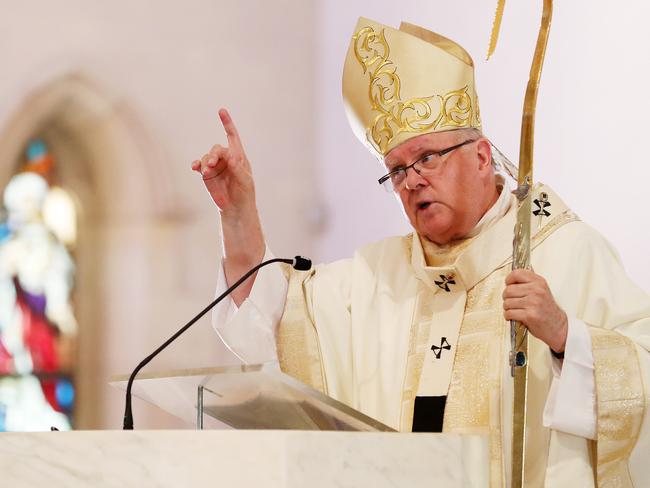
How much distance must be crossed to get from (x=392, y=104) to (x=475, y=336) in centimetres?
86

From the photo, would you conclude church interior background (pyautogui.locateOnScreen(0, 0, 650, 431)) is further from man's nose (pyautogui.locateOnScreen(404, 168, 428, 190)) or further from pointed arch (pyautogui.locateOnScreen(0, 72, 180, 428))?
man's nose (pyautogui.locateOnScreen(404, 168, 428, 190))

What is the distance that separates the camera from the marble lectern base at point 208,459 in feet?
6.90

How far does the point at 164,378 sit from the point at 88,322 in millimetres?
5298

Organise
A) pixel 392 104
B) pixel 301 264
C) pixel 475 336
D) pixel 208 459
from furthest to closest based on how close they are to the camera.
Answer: pixel 392 104 < pixel 475 336 < pixel 301 264 < pixel 208 459

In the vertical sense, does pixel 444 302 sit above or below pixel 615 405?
above

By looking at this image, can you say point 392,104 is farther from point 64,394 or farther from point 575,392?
point 64,394

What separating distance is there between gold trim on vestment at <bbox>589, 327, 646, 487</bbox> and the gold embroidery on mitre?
1.02 metres

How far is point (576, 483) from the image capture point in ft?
10.4

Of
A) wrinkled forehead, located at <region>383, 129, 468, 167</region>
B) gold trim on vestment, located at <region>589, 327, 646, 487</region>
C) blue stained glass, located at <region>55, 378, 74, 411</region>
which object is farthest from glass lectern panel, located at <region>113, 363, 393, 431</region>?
blue stained glass, located at <region>55, 378, 74, 411</region>

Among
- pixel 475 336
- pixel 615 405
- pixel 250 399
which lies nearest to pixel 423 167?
pixel 475 336

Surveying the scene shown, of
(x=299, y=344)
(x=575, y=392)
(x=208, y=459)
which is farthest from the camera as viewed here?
(x=299, y=344)

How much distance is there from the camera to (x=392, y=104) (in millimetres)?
3979

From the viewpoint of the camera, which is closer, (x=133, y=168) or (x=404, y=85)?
(x=404, y=85)

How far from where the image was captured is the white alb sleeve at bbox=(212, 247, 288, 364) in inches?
152
